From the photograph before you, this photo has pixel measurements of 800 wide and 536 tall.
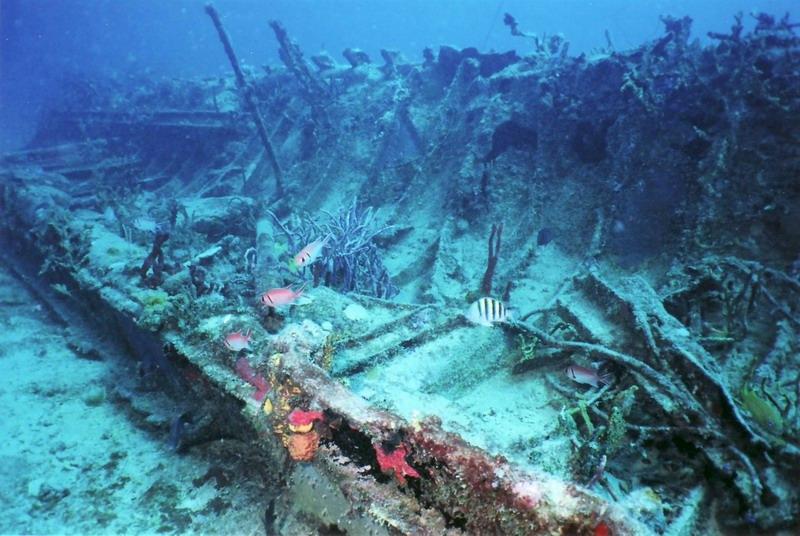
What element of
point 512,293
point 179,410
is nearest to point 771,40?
point 512,293

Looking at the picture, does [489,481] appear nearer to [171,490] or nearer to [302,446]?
[302,446]

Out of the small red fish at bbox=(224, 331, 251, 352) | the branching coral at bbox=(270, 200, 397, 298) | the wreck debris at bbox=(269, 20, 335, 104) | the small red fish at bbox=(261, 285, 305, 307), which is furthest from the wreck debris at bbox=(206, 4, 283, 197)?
the small red fish at bbox=(224, 331, 251, 352)

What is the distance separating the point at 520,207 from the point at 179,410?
5.68 meters

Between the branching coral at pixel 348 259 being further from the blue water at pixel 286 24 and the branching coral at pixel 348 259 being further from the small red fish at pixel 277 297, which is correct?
the blue water at pixel 286 24

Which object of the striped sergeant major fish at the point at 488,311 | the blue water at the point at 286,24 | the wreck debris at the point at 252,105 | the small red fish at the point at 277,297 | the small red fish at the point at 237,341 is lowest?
the small red fish at the point at 237,341

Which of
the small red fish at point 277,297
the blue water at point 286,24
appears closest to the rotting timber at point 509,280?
the small red fish at point 277,297

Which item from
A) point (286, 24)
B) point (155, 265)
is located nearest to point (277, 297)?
point (155, 265)

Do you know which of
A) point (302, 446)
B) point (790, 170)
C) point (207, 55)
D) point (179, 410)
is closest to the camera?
point (302, 446)

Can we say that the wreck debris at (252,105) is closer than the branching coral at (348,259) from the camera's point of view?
No

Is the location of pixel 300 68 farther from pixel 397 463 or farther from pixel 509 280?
pixel 397 463

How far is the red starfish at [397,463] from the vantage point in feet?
7.01

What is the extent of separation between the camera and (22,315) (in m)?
6.13

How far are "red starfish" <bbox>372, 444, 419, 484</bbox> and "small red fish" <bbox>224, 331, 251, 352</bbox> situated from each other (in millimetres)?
1528

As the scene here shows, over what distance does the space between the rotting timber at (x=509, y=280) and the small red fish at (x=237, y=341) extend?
123mm
